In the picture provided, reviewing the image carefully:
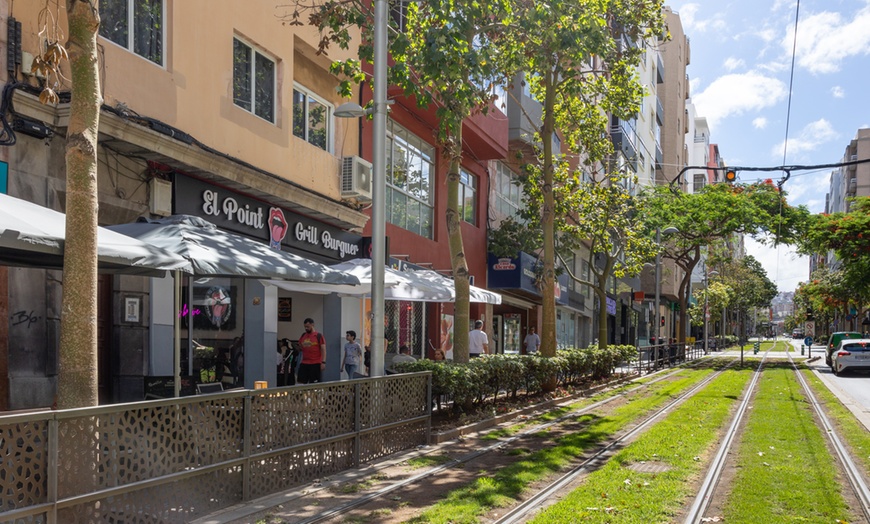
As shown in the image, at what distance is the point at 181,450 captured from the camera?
6500mm

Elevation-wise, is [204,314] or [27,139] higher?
[27,139]

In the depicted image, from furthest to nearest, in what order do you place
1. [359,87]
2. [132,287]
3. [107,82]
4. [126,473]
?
1. [359,87]
2. [132,287]
3. [107,82]
4. [126,473]

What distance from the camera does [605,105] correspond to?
757 inches

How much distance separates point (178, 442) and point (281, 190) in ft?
31.6

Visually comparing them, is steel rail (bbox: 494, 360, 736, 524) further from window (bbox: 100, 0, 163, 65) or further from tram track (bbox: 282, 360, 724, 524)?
window (bbox: 100, 0, 163, 65)

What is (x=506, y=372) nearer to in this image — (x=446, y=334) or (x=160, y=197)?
(x=160, y=197)

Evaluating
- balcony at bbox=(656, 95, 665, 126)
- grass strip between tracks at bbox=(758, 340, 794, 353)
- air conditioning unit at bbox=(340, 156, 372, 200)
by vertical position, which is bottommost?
grass strip between tracks at bbox=(758, 340, 794, 353)

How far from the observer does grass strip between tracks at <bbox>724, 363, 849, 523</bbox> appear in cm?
727

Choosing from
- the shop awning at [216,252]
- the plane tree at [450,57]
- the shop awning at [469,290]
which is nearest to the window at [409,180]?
the shop awning at [469,290]

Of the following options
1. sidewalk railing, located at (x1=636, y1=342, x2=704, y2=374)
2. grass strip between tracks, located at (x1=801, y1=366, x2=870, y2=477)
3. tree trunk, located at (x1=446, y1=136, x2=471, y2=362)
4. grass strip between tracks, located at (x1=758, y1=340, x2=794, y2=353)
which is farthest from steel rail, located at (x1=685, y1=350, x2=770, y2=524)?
grass strip between tracks, located at (x1=758, y1=340, x2=794, y2=353)

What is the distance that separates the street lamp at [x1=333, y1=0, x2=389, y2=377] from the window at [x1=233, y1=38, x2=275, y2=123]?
14.7 feet

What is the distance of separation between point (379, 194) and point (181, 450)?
542cm

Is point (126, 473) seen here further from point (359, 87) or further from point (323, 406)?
point (359, 87)

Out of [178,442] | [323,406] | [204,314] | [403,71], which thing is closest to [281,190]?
[204,314]
